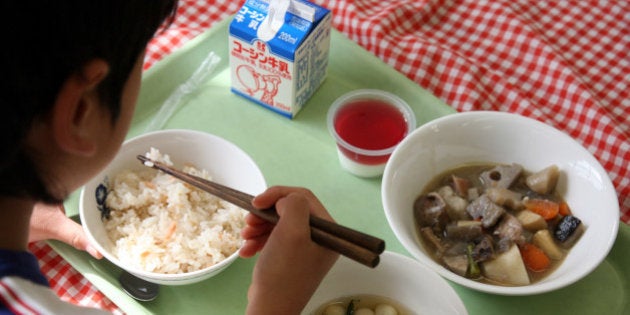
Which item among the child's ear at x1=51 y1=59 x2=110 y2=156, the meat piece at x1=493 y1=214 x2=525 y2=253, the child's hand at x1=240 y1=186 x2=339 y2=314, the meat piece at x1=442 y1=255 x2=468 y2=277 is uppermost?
the child's ear at x1=51 y1=59 x2=110 y2=156

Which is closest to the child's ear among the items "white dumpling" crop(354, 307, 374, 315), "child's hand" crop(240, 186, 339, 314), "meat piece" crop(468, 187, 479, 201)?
"child's hand" crop(240, 186, 339, 314)

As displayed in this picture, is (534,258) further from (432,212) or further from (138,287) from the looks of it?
(138,287)

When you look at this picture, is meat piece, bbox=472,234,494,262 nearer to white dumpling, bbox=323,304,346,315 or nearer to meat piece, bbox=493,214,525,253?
meat piece, bbox=493,214,525,253

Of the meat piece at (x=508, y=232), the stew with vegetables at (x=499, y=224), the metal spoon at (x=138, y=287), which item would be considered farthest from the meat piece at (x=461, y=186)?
the metal spoon at (x=138, y=287)

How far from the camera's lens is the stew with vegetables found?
3.92ft

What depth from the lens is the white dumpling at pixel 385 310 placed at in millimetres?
1132

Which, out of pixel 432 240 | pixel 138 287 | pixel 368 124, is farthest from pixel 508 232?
pixel 138 287

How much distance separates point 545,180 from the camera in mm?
1304

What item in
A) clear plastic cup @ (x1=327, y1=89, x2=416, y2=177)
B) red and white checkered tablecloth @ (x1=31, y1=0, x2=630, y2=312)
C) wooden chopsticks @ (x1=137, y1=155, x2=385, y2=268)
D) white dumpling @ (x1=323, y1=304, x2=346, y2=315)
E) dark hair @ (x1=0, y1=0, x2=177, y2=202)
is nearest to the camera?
dark hair @ (x1=0, y1=0, x2=177, y2=202)

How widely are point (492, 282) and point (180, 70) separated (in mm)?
883

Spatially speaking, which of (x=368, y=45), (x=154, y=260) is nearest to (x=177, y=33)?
(x=368, y=45)

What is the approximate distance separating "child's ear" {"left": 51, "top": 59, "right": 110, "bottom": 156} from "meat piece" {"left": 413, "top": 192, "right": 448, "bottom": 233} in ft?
2.38

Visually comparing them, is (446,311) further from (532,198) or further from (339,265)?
(532,198)

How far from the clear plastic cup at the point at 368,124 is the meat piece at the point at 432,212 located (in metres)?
0.13
